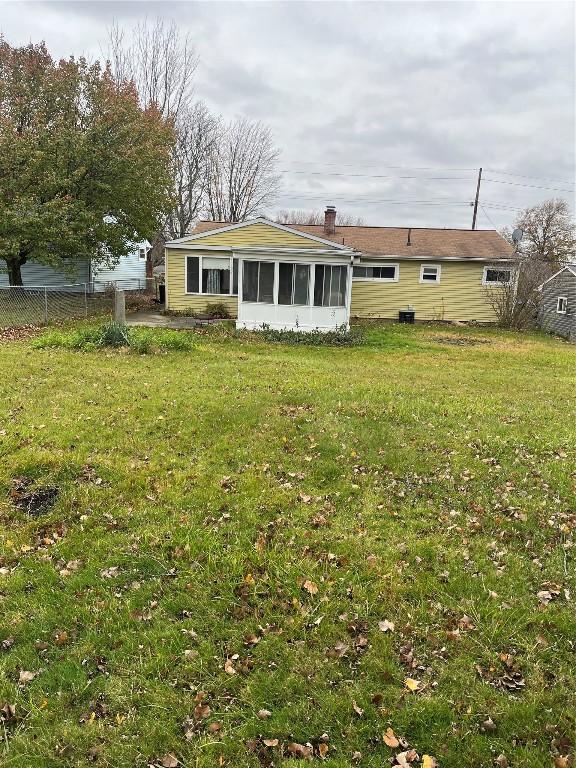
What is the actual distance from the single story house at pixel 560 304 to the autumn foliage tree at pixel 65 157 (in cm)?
1648

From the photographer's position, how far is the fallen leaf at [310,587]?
3.73 m

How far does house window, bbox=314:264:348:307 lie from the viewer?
16.5m

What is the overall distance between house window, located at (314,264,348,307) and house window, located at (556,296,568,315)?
31.5 feet

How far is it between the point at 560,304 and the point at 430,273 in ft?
17.2

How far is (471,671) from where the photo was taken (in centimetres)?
303

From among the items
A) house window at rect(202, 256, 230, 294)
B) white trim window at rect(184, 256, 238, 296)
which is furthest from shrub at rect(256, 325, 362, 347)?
house window at rect(202, 256, 230, 294)

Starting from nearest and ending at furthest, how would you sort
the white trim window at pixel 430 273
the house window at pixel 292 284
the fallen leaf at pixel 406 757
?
the fallen leaf at pixel 406 757 → the house window at pixel 292 284 → the white trim window at pixel 430 273

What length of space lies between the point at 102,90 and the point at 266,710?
21.2m

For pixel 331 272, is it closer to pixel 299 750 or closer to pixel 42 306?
pixel 42 306

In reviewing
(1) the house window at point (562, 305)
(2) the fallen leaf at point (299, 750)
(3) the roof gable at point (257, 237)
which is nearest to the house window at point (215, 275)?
(3) the roof gable at point (257, 237)

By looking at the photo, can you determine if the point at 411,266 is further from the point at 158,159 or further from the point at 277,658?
the point at 277,658

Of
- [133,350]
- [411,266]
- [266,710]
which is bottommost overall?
[266,710]

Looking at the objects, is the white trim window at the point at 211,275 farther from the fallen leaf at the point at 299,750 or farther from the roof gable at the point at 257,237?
the fallen leaf at the point at 299,750

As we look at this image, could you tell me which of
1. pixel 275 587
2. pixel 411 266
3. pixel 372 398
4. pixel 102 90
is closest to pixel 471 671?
pixel 275 587
